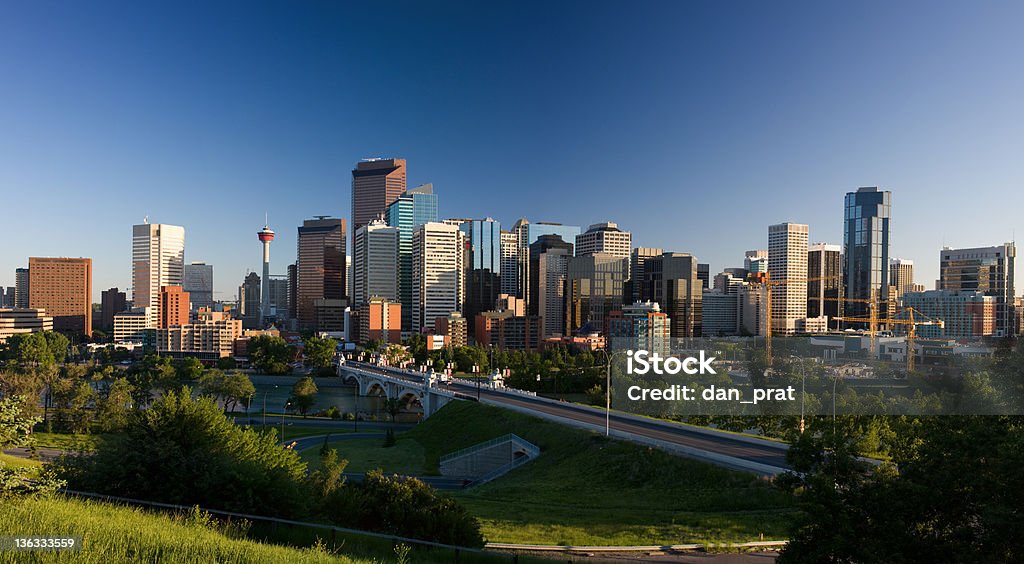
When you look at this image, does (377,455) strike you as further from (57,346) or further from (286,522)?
(57,346)

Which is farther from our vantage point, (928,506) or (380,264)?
(380,264)

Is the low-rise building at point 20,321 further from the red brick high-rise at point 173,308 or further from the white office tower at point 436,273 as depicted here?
the white office tower at point 436,273

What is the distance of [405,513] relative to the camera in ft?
55.2

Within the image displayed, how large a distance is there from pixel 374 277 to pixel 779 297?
131m

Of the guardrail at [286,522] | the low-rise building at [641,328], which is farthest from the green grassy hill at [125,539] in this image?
the low-rise building at [641,328]

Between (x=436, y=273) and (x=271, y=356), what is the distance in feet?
212

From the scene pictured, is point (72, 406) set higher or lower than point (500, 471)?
lower

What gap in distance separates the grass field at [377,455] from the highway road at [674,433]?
964 centimetres

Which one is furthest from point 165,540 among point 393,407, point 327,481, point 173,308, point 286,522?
point 173,308

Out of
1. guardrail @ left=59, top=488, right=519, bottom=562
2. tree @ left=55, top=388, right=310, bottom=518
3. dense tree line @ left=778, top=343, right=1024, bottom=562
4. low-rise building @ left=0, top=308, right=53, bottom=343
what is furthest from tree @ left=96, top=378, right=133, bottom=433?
low-rise building @ left=0, top=308, right=53, bottom=343

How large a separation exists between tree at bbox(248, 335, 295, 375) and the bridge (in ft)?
42.0

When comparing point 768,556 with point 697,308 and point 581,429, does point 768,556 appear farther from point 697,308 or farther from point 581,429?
point 697,308

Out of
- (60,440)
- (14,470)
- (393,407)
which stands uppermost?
(14,470)

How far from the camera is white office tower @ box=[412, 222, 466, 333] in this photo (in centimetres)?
17712
